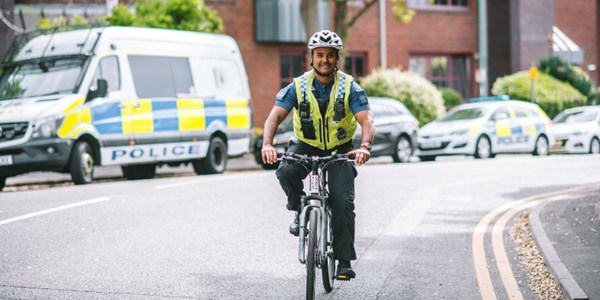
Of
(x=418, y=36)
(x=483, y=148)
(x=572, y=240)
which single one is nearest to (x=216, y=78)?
(x=483, y=148)

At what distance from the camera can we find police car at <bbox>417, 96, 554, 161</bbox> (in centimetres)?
2323

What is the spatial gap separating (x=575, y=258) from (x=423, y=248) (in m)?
1.65

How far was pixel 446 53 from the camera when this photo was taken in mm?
36375

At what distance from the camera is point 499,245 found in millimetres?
9258

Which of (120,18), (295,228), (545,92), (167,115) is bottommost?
(295,228)

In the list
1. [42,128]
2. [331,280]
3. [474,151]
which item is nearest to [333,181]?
[331,280]

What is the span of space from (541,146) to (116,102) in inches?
523

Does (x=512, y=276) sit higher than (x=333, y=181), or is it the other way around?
(x=333, y=181)

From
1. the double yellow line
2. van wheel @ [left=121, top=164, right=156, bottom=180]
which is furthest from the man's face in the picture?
van wheel @ [left=121, top=164, right=156, bottom=180]

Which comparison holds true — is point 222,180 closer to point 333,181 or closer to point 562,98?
point 333,181

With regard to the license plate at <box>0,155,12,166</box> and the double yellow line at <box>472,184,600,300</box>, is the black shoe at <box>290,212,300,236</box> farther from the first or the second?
the license plate at <box>0,155,12,166</box>

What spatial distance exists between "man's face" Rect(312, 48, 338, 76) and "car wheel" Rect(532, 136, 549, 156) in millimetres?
19732

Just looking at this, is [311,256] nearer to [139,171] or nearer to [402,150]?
[139,171]

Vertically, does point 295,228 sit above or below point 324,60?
below
